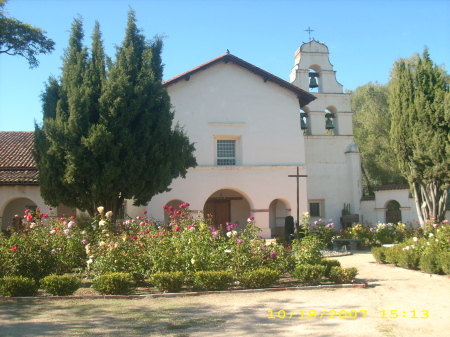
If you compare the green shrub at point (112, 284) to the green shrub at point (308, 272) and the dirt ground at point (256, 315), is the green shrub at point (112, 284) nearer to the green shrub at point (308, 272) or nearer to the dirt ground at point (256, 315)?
the dirt ground at point (256, 315)

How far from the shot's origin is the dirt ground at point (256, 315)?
5852 mm

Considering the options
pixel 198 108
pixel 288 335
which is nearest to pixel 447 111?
pixel 198 108

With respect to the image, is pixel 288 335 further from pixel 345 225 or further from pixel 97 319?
pixel 345 225

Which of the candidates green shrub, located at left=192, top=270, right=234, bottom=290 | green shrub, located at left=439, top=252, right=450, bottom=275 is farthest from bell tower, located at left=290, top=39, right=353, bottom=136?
green shrub, located at left=192, top=270, right=234, bottom=290

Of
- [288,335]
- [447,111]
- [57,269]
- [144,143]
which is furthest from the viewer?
[447,111]

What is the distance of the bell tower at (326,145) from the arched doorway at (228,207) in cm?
394

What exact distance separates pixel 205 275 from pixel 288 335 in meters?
2.92

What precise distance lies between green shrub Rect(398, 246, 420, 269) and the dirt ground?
2402 mm

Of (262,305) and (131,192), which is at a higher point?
(131,192)

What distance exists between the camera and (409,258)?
1112 cm

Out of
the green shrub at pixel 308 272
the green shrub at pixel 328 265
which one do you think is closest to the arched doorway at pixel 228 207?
the green shrub at pixel 328 265

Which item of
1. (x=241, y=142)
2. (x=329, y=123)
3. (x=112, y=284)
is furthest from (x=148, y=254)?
(x=329, y=123)

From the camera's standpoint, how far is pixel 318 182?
23.5 metres

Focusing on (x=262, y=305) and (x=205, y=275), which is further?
(x=205, y=275)
